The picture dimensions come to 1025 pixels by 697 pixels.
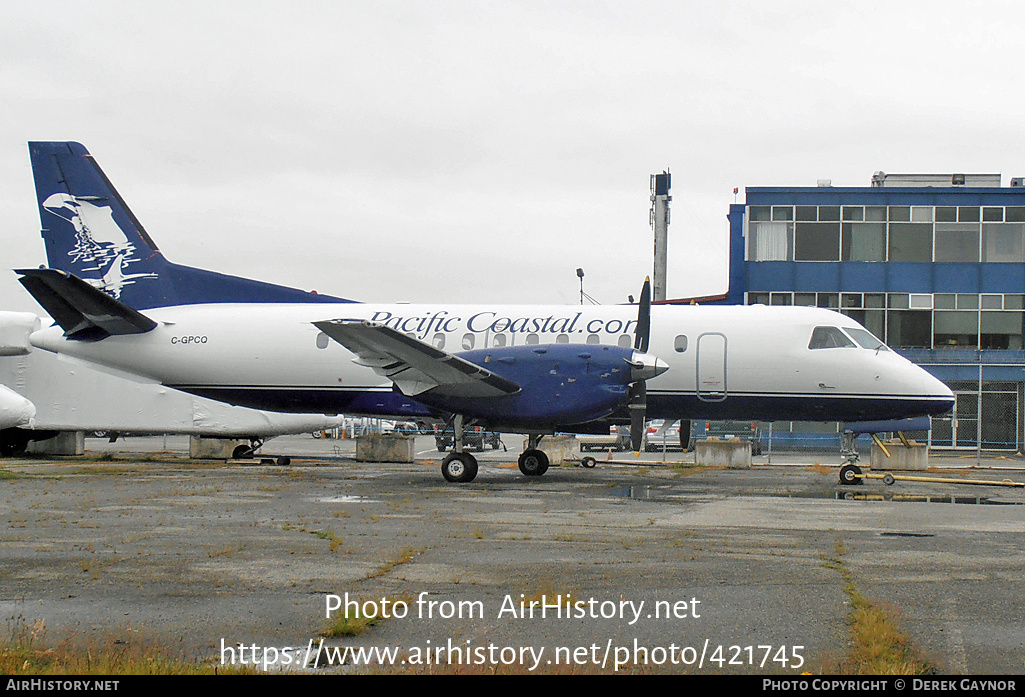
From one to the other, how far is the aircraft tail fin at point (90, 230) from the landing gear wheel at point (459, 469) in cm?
813

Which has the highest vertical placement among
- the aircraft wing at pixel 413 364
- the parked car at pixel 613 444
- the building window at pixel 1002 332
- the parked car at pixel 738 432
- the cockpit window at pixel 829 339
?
the building window at pixel 1002 332

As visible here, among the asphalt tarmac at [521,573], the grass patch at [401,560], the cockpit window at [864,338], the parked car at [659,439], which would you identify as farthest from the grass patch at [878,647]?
the parked car at [659,439]

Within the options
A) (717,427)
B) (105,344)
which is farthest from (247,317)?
(717,427)

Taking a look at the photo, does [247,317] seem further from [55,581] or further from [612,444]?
[612,444]

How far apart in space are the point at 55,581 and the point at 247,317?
13296 millimetres

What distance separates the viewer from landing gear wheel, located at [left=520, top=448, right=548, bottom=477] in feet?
66.9

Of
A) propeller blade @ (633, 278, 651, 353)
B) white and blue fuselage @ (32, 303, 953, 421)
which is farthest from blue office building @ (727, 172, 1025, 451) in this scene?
propeller blade @ (633, 278, 651, 353)

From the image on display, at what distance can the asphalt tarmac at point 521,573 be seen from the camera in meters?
5.89

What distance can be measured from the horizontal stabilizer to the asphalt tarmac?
15.9 feet

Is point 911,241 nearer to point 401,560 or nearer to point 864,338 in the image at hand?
point 864,338

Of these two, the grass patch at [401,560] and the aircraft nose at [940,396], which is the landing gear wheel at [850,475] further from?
the grass patch at [401,560]

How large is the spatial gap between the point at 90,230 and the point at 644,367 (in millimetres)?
13118

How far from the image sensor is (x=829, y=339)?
1909 centimetres

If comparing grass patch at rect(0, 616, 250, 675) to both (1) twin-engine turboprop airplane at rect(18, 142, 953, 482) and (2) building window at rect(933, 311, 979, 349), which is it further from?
(2) building window at rect(933, 311, 979, 349)
